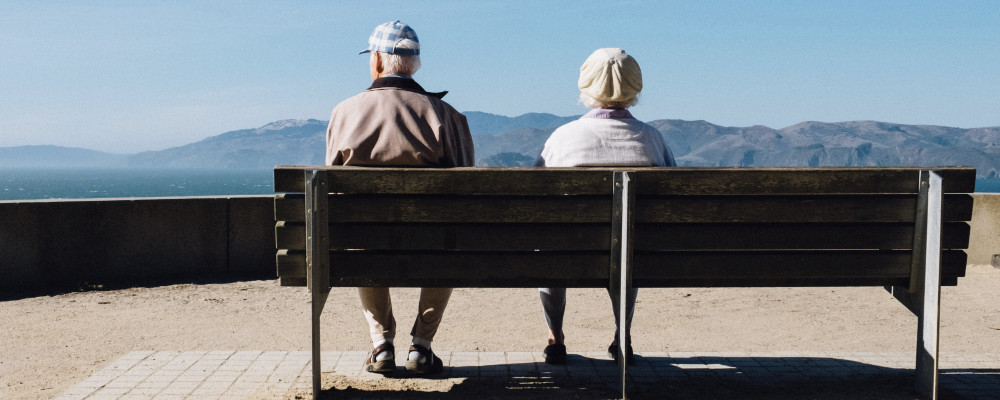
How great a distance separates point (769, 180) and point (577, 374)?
1.32 meters

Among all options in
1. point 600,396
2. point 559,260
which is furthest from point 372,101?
point 600,396

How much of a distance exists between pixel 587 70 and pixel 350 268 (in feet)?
5.03

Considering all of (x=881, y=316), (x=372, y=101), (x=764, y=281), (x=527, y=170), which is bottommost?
(x=881, y=316)

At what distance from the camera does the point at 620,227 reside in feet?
11.2

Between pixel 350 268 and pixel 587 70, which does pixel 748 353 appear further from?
pixel 350 268

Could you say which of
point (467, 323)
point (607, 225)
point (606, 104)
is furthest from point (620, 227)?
point (467, 323)

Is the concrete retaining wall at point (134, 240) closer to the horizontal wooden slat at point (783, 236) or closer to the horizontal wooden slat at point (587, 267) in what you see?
the horizontal wooden slat at point (587, 267)

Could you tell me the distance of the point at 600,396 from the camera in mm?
3686

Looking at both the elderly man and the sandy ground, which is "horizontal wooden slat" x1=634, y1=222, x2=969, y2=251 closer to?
the elderly man

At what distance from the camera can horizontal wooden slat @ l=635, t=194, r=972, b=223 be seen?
341 centimetres

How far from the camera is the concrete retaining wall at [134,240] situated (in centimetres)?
745

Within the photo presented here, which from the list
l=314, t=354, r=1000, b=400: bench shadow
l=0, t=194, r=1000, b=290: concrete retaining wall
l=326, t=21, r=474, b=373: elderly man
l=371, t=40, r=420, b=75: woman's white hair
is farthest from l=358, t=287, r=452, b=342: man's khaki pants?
l=0, t=194, r=1000, b=290: concrete retaining wall

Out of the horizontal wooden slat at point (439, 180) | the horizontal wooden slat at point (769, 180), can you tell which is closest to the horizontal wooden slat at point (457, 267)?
the horizontal wooden slat at point (439, 180)

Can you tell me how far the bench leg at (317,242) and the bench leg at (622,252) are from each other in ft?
3.69
